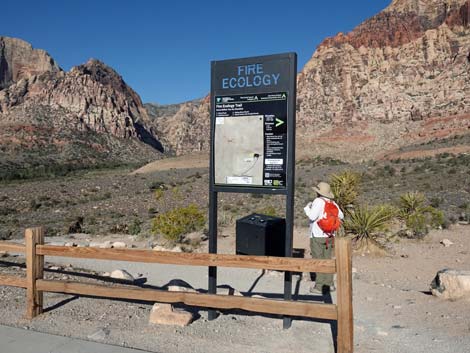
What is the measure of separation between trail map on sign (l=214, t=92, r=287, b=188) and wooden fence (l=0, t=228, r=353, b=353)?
1.09 meters

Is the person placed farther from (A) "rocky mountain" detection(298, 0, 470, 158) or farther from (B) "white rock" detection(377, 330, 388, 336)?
(A) "rocky mountain" detection(298, 0, 470, 158)

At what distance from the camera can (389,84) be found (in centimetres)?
7681

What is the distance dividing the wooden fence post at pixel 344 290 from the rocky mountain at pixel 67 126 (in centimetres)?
8308

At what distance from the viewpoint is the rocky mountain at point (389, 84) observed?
68.4 meters

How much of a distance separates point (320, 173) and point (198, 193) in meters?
14.0

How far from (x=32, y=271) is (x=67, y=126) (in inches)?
4527

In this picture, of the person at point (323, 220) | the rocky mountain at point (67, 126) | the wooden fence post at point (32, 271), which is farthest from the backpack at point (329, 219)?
the rocky mountain at point (67, 126)

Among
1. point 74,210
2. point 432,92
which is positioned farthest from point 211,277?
point 432,92

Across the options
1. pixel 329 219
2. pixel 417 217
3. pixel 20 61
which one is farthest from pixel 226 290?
pixel 20 61

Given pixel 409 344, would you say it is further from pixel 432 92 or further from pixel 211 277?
pixel 432 92

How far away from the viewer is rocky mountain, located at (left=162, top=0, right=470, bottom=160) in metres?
68.4

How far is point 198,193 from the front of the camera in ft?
107

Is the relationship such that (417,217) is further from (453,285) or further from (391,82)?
(391,82)

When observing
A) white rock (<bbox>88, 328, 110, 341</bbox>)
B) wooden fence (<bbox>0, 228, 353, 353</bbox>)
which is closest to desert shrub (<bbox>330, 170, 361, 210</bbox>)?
wooden fence (<bbox>0, 228, 353, 353</bbox>)
